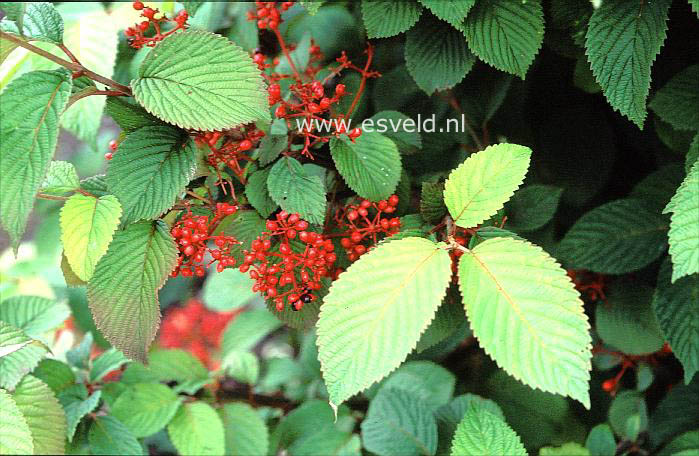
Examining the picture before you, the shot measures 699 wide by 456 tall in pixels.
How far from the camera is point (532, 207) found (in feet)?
3.48

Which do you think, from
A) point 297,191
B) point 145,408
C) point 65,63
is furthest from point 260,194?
point 145,408

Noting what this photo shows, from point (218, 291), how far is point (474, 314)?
107 centimetres

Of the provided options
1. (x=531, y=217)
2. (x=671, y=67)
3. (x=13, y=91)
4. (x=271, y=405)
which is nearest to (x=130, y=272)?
(x=13, y=91)

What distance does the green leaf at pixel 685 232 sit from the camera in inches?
26.9

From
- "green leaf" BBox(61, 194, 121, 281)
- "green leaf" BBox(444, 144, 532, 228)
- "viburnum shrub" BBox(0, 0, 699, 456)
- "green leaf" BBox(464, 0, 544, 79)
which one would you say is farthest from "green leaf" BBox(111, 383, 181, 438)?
"green leaf" BBox(464, 0, 544, 79)

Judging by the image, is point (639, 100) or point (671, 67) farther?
point (671, 67)

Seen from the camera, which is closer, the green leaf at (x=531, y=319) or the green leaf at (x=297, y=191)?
the green leaf at (x=531, y=319)

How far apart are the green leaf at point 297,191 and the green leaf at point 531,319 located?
0.23 m

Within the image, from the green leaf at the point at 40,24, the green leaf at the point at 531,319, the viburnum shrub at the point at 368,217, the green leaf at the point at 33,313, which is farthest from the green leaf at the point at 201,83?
the green leaf at the point at 33,313

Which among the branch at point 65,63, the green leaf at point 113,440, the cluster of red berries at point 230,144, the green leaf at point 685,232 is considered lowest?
the green leaf at point 113,440

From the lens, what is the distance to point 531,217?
105 cm

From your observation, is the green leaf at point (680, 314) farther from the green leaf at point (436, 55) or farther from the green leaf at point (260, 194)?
the green leaf at point (260, 194)

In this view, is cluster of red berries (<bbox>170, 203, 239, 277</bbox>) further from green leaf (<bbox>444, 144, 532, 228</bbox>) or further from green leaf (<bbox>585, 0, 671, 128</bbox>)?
green leaf (<bbox>585, 0, 671, 128</bbox>)

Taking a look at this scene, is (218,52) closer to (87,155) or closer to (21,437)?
(21,437)
